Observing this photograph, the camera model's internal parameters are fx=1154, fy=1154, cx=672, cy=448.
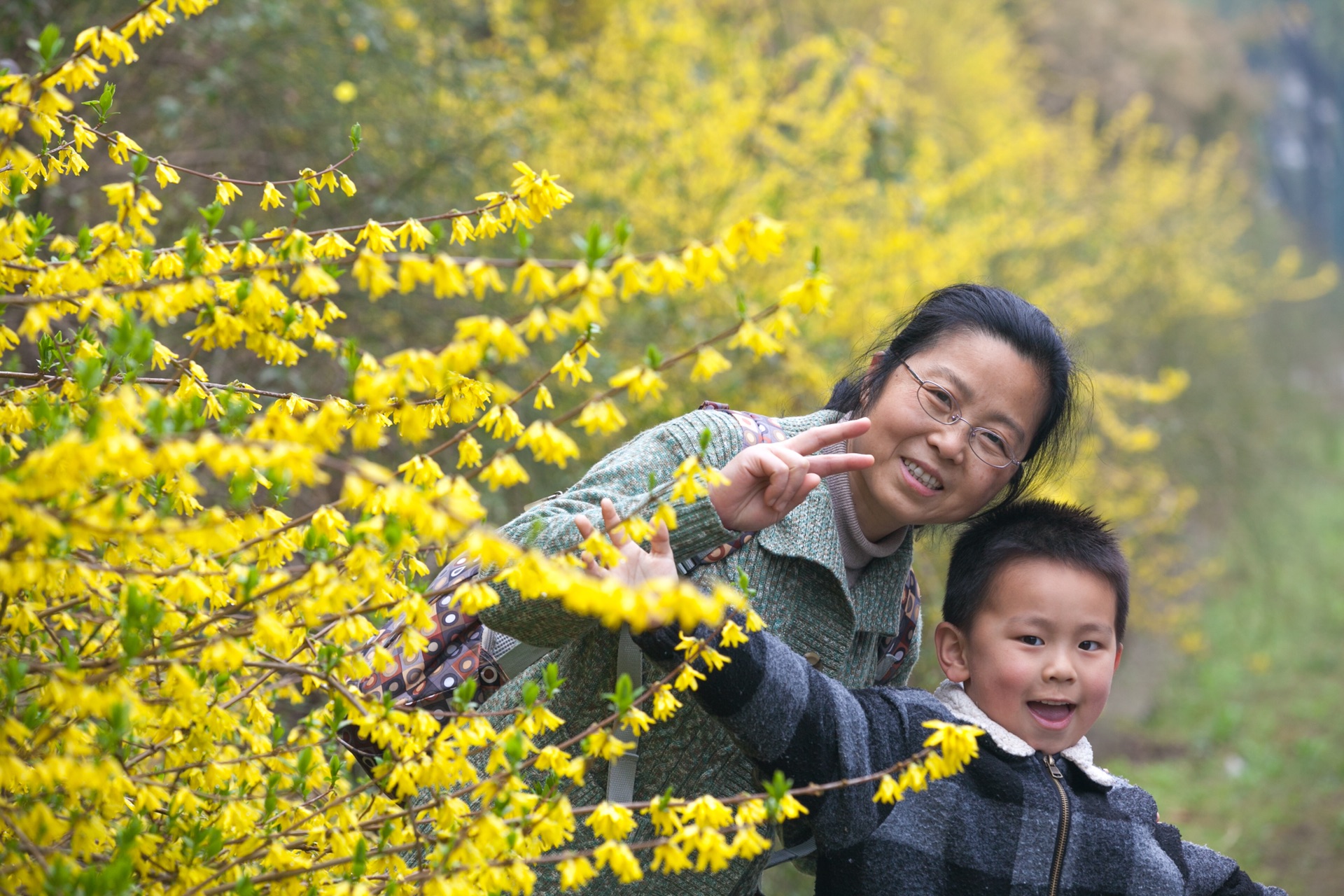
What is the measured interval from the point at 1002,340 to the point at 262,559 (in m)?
1.18

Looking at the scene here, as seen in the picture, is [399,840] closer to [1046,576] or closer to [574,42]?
[1046,576]

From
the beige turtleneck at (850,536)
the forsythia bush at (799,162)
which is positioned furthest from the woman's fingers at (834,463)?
the forsythia bush at (799,162)

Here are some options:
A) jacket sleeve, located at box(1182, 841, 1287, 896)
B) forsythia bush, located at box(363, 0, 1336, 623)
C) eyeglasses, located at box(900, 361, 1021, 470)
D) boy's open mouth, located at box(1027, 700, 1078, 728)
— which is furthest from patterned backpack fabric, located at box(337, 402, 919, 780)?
forsythia bush, located at box(363, 0, 1336, 623)

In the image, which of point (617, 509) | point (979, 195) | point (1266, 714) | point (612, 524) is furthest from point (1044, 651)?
point (1266, 714)

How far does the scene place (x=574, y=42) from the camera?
6727mm

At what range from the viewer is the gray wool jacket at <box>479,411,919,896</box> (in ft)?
5.34

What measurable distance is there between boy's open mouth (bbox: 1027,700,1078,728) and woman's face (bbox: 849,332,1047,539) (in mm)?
319

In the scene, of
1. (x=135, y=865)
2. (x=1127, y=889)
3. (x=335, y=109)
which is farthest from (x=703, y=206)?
(x=135, y=865)

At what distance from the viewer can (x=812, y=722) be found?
1.56 metres

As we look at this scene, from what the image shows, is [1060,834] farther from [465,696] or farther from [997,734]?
[465,696]

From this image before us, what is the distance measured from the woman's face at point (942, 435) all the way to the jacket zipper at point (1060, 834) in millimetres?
430

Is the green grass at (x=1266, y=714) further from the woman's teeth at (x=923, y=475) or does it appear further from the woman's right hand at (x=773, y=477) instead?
the woman's right hand at (x=773, y=477)

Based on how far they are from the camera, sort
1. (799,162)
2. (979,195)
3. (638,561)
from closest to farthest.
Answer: (638,561), (799,162), (979,195)

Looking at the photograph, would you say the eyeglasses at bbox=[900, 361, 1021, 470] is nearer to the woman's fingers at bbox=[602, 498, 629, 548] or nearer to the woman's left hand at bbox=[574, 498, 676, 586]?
the woman's left hand at bbox=[574, 498, 676, 586]
